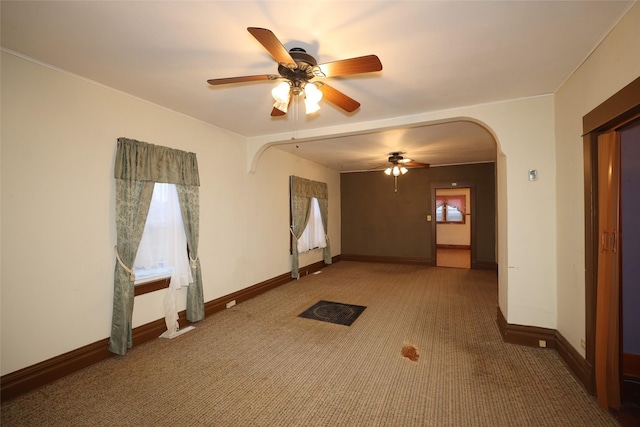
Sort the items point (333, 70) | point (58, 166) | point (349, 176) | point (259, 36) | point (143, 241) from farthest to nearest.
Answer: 1. point (349, 176)
2. point (143, 241)
3. point (58, 166)
4. point (333, 70)
5. point (259, 36)

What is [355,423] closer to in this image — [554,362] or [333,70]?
[554,362]

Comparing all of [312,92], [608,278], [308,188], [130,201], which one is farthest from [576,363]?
[308,188]

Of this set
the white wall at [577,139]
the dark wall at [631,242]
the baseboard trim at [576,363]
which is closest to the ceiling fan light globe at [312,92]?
the white wall at [577,139]

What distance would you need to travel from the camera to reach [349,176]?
820cm

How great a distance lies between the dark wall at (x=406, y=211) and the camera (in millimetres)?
6766

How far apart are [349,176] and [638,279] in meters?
6.26

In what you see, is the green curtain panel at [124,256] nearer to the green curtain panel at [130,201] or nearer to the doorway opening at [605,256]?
the green curtain panel at [130,201]

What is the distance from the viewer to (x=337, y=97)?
2.20 metres

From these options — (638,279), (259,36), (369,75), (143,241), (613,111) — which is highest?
(369,75)

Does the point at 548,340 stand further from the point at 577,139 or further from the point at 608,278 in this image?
the point at 577,139

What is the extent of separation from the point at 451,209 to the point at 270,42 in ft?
35.3

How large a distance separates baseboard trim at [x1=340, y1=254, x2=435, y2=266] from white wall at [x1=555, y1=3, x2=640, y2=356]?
450cm

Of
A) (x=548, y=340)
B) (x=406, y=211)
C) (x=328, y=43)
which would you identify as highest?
(x=328, y=43)

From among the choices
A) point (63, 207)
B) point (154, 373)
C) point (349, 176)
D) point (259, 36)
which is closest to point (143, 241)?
point (63, 207)
